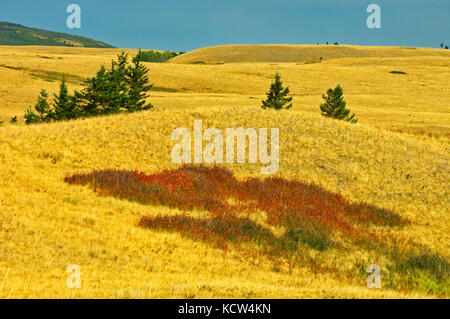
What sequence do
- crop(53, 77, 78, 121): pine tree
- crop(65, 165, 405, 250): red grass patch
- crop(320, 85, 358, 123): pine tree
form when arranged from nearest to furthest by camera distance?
crop(65, 165, 405, 250): red grass patch → crop(53, 77, 78, 121): pine tree → crop(320, 85, 358, 123): pine tree

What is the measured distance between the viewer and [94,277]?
10703 mm

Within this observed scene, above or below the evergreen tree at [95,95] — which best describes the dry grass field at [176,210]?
below

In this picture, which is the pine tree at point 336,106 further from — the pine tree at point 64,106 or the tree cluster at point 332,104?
the pine tree at point 64,106

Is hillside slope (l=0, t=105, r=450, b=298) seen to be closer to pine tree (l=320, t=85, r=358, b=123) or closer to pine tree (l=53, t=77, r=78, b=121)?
pine tree (l=53, t=77, r=78, b=121)

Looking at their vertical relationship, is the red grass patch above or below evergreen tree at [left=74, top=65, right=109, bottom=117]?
below

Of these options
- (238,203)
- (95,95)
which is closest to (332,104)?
(95,95)

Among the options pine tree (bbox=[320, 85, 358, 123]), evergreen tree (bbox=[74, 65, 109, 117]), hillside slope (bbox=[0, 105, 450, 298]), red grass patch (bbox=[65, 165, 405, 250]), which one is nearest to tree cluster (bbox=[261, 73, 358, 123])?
pine tree (bbox=[320, 85, 358, 123])

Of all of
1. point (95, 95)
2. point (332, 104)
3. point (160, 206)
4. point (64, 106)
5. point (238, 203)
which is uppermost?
point (95, 95)

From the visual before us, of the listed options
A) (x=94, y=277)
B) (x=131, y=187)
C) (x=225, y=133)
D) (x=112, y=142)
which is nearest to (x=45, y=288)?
(x=94, y=277)

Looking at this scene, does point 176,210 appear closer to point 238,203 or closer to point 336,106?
point 238,203

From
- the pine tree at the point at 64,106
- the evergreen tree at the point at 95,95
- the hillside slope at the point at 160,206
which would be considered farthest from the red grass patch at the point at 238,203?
the pine tree at the point at 64,106

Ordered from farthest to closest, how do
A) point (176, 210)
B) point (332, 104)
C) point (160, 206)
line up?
point (332, 104), point (160, 206), point (176, 210)

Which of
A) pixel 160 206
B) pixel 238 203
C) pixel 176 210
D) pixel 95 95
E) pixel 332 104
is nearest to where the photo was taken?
pixel 176 210

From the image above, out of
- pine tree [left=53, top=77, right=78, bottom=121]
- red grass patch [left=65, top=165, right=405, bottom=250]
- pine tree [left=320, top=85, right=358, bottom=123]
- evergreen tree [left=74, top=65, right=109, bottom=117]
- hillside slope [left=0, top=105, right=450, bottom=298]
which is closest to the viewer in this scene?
hillside slope [left=0, top=105, right=450, bottom=298]
